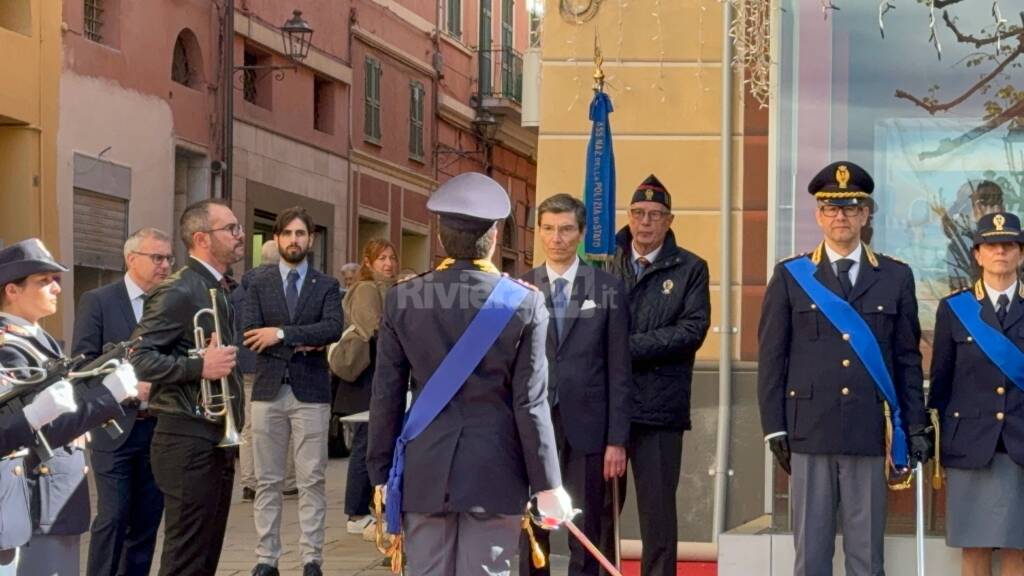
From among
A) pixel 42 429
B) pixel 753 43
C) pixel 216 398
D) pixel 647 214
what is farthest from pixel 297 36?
pixel 42 429

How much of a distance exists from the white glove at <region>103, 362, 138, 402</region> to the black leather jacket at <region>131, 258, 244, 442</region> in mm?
1712

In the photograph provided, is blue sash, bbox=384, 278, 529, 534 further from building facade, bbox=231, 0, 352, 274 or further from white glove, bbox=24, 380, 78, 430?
building facade, bbox=231, 0, 352, 274

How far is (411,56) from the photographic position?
34188mm

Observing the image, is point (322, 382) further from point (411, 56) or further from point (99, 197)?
point (411, 56)

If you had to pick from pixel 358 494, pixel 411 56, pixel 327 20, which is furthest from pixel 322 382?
pixel 411 56

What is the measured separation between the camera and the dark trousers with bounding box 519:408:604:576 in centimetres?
854

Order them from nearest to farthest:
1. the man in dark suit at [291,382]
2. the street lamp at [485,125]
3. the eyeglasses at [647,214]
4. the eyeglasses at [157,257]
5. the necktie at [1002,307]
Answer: the necktie at [1002,307] → the eyeglasses at [647,214] → the eyeglasses at [157,257] → the man in dark suit at [291,382] → the street lamp at [485,125]

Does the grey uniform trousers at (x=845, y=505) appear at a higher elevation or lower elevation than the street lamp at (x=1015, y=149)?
lower

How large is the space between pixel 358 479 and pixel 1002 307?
495 cm

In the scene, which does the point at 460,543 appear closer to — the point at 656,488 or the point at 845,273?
the point at 656,488

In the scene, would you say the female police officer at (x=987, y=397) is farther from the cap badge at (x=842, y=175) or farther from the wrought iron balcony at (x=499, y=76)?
the wrought iron balcony at (x=499, y=76)

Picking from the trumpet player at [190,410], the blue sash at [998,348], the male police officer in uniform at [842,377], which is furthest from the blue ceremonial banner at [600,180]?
the trumpet player at [190,410]

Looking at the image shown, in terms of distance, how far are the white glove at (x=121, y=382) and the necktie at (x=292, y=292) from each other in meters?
4.11

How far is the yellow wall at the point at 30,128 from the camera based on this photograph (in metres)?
22.0
